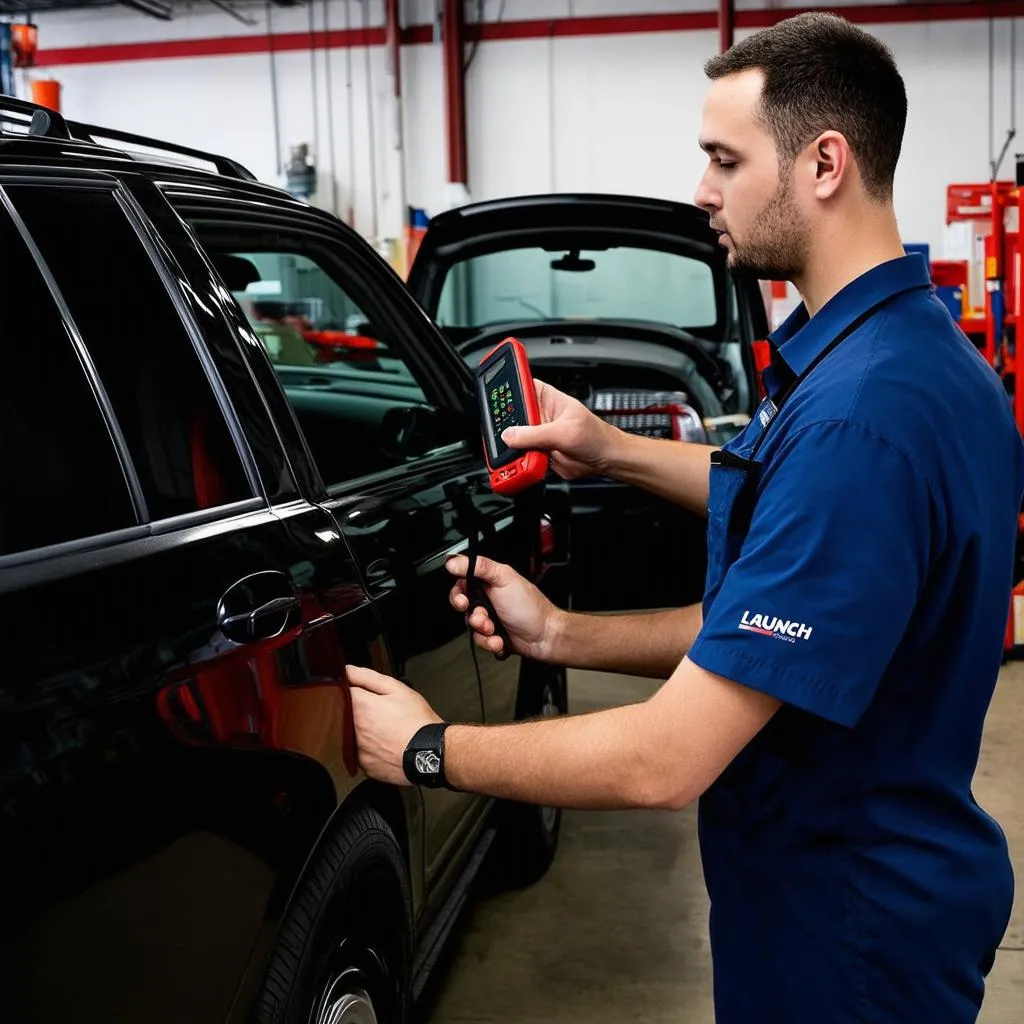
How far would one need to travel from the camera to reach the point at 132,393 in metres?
1.46

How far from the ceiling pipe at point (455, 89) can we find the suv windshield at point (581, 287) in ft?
19.6

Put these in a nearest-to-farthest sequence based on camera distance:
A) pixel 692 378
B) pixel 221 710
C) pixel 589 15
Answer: pixel 221 710
pixel 692 378
pixel 589 15

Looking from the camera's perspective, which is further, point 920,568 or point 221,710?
point 221,710

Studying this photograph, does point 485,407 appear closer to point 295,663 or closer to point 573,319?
point 295,663

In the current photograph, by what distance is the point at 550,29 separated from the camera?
11.0 metres

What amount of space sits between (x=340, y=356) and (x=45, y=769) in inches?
170

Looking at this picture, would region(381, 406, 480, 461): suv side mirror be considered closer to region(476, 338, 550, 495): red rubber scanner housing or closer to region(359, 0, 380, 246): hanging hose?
region(476, 338, 550, 495): red rubber scanner housing

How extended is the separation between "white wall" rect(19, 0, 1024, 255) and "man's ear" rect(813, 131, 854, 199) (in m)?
9.89

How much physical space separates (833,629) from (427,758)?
1.69ft

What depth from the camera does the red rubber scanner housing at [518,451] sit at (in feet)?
5.99

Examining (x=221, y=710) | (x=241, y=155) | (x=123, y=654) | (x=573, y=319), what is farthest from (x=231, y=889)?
(x=241, y=155)

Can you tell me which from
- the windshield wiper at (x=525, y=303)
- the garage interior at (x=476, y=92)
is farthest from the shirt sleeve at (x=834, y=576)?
the garage interior at (x=476, y=92)

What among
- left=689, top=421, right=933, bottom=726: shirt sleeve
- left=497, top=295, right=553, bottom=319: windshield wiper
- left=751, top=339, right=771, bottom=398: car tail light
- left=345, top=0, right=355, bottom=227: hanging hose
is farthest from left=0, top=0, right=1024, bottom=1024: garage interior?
left=689, top=421, right=933, bottom=726: shirt sleeve

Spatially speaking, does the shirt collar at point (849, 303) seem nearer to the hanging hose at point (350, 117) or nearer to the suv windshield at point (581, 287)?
the suv windshield at point (581, 287)
